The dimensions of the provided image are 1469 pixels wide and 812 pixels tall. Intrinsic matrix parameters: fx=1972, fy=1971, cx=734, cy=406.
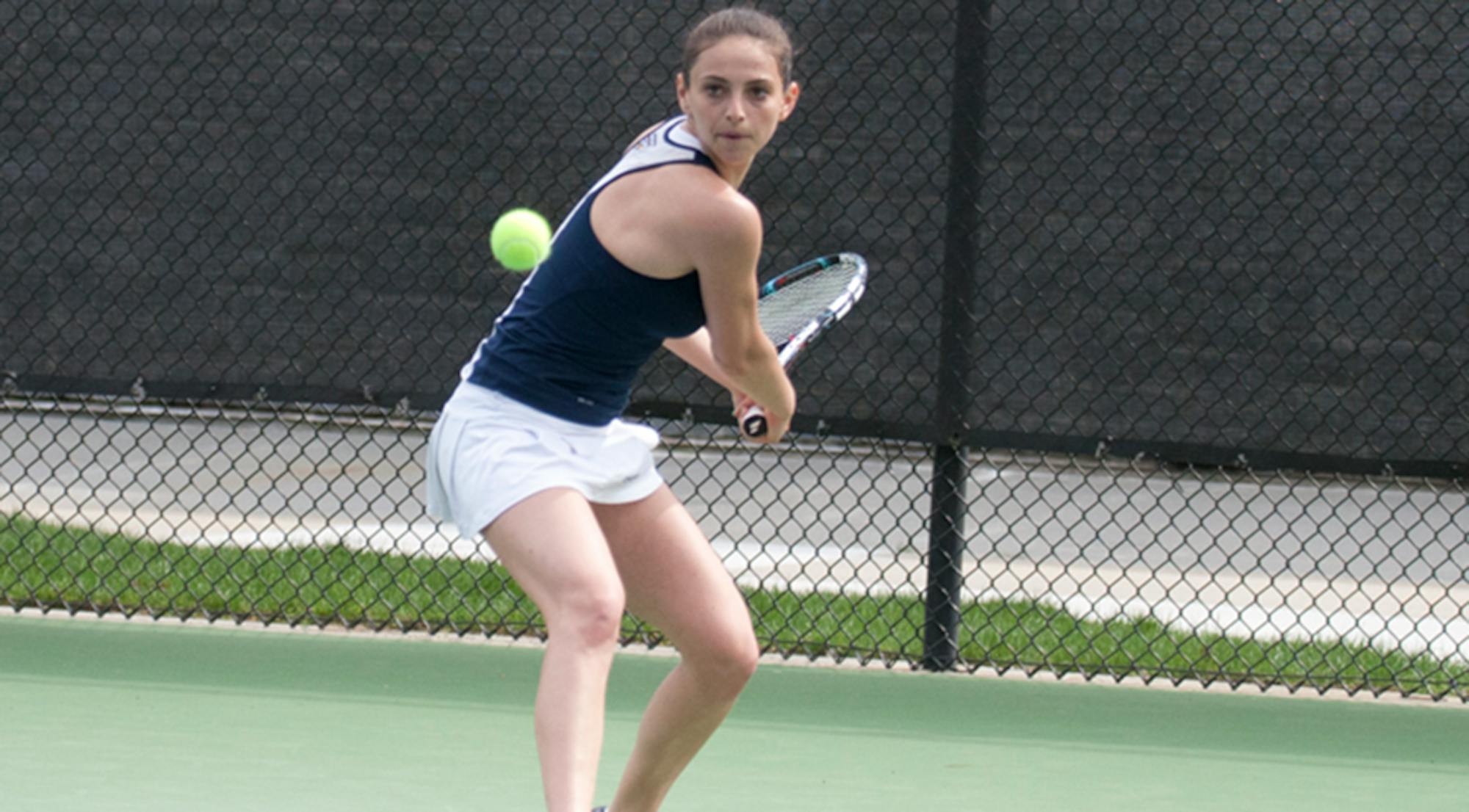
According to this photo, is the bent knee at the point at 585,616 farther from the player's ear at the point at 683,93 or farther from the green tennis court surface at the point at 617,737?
the green tennis court surface at the point at 617,737

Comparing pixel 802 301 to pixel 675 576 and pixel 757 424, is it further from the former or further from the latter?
pixel 675 576

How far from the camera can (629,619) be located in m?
5.60

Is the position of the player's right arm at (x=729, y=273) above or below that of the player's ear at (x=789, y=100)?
below

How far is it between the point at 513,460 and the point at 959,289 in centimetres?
222

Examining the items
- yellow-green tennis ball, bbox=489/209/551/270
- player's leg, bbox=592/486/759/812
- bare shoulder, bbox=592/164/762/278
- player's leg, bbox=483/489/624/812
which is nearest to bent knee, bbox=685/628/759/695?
player's leg, bbox=592/486/759/812

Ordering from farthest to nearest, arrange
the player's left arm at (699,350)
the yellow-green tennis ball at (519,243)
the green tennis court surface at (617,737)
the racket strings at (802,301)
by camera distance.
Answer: the green tennis court surface at (617,737), the racket strings at (802,301), the yellow-green tennis ball at (519,243), the player's left arm at (699,350)

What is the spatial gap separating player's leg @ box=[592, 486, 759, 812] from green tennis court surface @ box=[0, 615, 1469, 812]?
0.71 metres

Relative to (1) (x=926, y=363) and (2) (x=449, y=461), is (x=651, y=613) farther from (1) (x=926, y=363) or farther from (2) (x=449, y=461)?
(1) (x=926, y=363)

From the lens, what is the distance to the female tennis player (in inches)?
112

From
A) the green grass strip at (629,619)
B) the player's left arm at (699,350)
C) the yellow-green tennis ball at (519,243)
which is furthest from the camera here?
the green grass strip at (629,619)

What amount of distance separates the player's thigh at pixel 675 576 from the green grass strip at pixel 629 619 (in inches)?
87.0

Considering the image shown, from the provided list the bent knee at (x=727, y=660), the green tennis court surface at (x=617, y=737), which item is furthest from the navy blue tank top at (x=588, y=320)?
the green tennis court surface at (x=617, y=737)

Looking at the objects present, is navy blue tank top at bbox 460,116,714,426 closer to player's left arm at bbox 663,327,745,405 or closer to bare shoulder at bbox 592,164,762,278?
bare shoulder at bbox 592,164,762,278

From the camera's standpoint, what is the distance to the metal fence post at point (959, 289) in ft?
16.1
